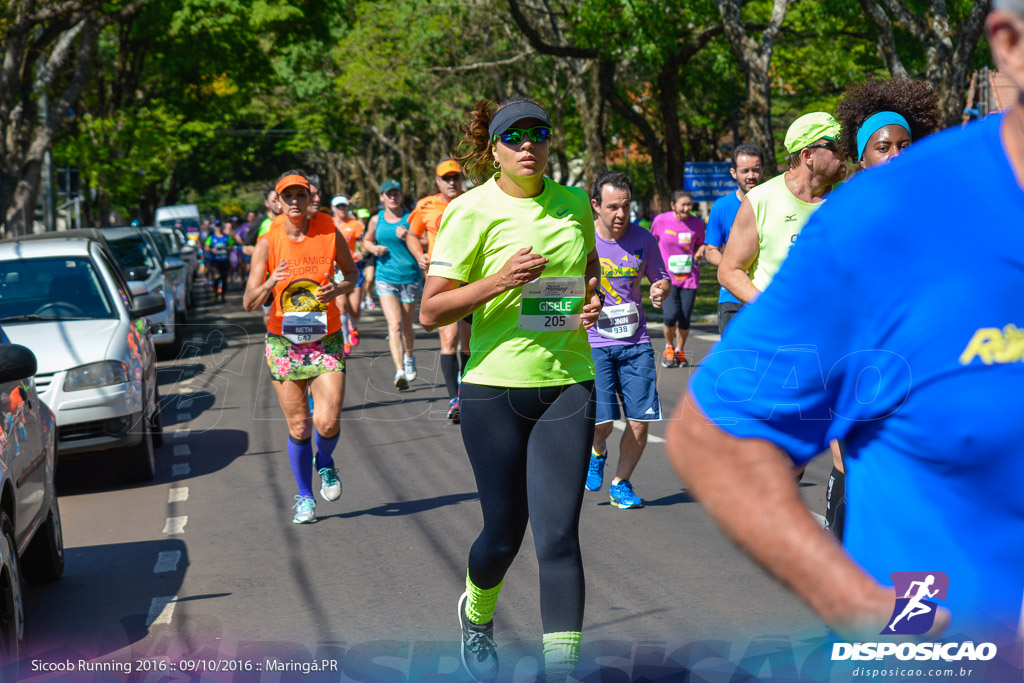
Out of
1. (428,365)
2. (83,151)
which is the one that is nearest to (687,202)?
(428,365)

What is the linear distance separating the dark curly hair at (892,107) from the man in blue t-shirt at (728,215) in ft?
4.43

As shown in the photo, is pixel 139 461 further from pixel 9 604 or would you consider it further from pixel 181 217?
pixel 181 217

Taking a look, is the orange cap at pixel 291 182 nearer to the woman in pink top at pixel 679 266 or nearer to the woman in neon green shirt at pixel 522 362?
the woman in neon green shirt at pixel 522 362

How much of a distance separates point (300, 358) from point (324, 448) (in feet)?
2.05

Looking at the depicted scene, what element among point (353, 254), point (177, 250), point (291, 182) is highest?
point (291, 182)

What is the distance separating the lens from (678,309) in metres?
13.5

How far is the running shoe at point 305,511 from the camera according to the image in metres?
7.02

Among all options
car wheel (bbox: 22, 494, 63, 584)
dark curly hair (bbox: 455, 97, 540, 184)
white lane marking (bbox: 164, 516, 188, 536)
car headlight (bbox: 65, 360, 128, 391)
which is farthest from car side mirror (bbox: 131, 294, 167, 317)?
dark curly hair (bbox: 455, 97, 540, 184)

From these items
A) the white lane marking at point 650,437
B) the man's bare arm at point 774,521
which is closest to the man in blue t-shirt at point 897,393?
the man's bare arm at point 774,521

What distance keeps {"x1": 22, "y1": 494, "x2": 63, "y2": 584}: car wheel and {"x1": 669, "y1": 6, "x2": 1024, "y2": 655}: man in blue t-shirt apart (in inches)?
197

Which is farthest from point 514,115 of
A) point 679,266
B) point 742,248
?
point 679,266

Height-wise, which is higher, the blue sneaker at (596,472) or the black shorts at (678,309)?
the blue sneaker at (596,472)

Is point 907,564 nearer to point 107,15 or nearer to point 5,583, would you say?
point 5,583

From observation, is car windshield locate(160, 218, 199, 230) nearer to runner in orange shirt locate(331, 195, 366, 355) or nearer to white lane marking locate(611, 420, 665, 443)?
runner in orange shirt locate(331, 195, 366, 355)
